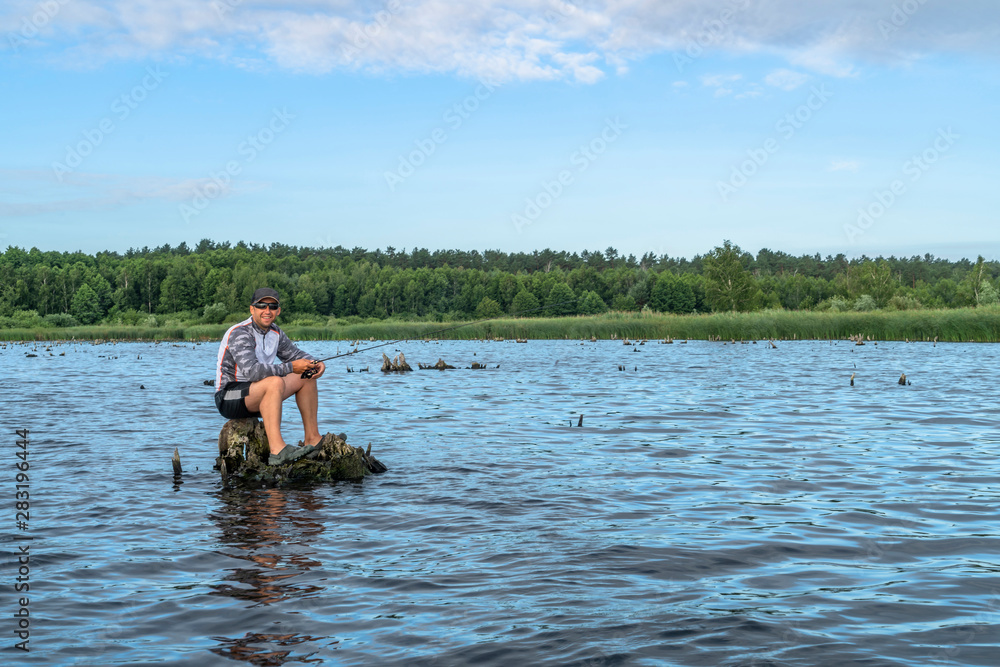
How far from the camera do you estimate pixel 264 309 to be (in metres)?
9.59

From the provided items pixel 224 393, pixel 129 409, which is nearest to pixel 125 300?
pixel 129 409

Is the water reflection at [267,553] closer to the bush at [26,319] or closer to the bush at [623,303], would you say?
the bush at [26,319]

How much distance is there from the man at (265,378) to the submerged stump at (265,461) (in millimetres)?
195

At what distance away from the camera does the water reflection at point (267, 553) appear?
4.84 metres

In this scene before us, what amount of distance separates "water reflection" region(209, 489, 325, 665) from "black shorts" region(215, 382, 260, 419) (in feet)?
3.19

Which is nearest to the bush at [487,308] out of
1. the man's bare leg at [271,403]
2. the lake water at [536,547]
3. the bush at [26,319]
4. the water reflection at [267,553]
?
the bush at [26,319]

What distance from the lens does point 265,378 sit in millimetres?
9477

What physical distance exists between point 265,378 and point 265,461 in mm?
1240

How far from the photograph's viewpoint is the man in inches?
371

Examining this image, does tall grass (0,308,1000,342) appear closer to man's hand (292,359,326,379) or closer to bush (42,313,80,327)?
man's hand (292,359,326,379)

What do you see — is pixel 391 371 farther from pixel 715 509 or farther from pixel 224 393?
pixel 715 509

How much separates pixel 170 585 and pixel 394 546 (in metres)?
1.83

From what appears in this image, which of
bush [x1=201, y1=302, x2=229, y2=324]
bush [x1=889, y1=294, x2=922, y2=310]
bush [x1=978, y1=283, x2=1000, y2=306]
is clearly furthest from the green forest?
bush [x1=889, y1=294, x2=922, y2=310]

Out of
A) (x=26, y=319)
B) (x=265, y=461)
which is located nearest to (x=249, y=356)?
(x=265, y=461)
